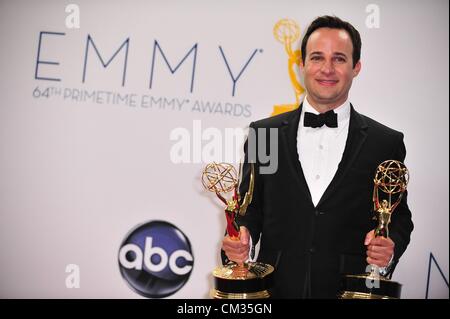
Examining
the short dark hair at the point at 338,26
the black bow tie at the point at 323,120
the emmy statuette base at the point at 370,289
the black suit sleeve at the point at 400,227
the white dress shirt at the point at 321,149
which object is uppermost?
the short dark hair at the point at 338,26

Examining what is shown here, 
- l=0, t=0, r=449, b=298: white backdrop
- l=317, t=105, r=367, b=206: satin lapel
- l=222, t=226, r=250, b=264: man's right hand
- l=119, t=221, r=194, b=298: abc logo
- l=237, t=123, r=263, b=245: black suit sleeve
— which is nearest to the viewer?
l=222, t=226, r=250, b=264: man's right hand

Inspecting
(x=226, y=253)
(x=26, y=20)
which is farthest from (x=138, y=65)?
(x=226, y=253)

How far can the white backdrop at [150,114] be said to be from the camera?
3.21m

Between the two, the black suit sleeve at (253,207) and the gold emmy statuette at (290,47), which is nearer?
the black suit sleeve at (253,207)

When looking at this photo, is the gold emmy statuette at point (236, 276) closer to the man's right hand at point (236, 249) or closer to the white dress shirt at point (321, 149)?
the man's right hand at point (236, 249)

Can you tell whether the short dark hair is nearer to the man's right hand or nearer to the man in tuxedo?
the man in tuxedo

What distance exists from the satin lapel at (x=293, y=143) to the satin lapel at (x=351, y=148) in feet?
0.33

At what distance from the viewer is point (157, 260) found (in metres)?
3.39

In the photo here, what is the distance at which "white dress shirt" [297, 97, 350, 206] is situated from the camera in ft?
7.26

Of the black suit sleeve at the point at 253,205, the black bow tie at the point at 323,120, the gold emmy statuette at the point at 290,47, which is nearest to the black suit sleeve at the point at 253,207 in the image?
the black suit sleeve at the point at 253,205

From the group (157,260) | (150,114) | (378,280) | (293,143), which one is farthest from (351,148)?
(157,260)

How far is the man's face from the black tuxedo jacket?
0.19m

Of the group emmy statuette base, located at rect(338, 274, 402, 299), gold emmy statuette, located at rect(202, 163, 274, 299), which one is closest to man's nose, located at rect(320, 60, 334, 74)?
gold emmy statuette, located at rect(202, 163, 274, 299)

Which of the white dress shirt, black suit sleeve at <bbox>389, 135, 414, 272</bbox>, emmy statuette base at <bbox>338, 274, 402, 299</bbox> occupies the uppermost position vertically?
the white dress shirt
